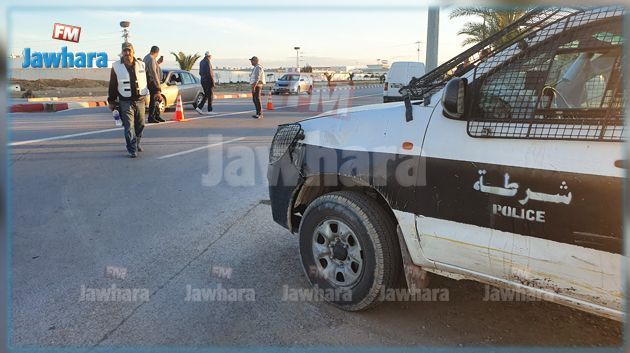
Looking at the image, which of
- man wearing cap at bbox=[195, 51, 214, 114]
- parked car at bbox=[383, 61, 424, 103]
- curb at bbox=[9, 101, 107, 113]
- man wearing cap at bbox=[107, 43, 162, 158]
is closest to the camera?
man wearing cap at bbox=[107, 43, 162, 158]

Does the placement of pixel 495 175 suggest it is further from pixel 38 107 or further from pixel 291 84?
pixel 291 84

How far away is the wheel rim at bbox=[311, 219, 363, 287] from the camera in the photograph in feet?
10.2

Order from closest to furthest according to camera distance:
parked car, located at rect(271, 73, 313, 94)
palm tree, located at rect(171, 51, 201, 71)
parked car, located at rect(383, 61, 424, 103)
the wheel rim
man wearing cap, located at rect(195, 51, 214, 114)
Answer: the wheel rim < man wearing cap, located at rect(195, 51, 214, 114) < parked car, located at rect(383, 61, 424, 103) < parked car, located at rect(271, 73, 313, 94) < palm tree, located at rect(171, 51, 201, 71)

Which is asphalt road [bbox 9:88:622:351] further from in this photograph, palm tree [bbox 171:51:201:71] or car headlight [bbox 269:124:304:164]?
palm tree [bbox 171:51:201:71]

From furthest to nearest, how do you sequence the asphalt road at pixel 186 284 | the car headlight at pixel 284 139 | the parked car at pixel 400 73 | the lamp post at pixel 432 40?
the parked car at pixel 400 73 < the lamp post at pixel 432 40 < the car headlight at pixel 284 139 < the asphalt road at pixel 186 284

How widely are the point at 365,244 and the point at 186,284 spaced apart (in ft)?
4.84

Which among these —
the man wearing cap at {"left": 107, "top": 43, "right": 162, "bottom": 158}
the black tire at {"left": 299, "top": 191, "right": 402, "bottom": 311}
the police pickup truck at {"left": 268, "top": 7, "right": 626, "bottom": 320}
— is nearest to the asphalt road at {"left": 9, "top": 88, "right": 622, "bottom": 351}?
the black tire at {"left": 299, "top": 191, "right": 402, "bottom": 311}

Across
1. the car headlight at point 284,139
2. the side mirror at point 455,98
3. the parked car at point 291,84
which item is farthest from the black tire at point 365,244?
the parked car at point 291,84

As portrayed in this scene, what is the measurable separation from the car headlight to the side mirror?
1220mm

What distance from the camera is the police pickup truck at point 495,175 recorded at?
2.19m

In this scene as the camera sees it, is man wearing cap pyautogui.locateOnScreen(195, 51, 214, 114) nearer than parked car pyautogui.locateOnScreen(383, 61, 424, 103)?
Yes

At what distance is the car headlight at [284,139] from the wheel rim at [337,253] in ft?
2.25

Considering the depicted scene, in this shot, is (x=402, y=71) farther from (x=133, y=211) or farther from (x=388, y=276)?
(x=388, y=276)

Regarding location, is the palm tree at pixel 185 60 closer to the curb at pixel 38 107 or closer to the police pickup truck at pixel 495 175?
the curb at pixel 38 107
